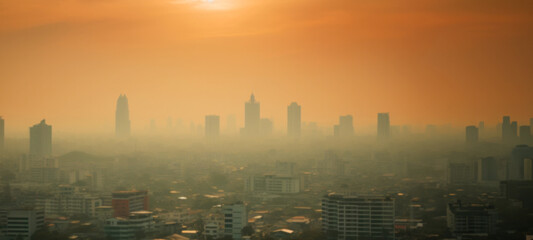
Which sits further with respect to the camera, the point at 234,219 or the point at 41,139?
the point at 41,139

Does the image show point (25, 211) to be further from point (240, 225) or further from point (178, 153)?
point (178, 153)

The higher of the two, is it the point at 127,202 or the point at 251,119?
the point at 251,119

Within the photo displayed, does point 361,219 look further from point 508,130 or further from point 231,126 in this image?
point 231,126

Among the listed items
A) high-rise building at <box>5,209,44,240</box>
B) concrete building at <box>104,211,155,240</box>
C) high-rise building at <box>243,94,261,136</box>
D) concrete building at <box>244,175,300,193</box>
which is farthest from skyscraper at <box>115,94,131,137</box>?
concrete building at <box>104,211,155,240</box>

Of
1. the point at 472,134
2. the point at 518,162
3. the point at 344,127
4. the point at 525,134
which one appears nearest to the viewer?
the point at 518,162

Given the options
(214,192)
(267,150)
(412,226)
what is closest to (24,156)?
(214,192)

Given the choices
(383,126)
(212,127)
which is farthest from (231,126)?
(383,126)
